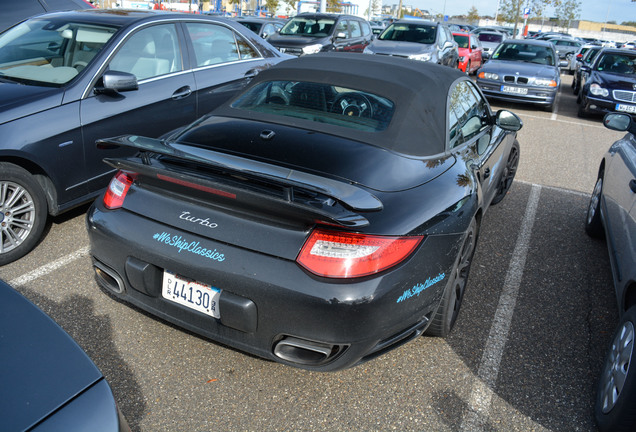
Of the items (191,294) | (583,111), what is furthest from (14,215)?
(583,111)

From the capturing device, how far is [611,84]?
1058 centimetres

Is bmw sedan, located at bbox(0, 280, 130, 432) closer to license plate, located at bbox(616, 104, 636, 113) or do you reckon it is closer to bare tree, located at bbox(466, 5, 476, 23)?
license plate, located at bbox(616, 104, 636, 113)

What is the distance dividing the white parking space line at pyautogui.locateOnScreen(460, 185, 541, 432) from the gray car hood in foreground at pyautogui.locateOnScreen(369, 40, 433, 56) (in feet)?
27.8

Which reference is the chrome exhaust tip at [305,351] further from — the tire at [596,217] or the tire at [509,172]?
the tire at [509,172]

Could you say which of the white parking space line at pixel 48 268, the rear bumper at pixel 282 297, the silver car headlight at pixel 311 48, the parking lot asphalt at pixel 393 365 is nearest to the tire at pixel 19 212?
the parking lot asphalt at pixel 393 365

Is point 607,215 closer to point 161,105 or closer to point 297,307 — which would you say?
point 297,307

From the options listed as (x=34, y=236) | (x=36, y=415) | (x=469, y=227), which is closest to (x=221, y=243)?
(x=36, y=415)

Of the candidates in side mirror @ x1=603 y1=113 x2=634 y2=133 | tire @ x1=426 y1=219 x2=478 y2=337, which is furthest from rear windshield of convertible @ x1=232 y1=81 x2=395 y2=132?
side mirror @ x1=603 y1=113 x2=634 y2=133

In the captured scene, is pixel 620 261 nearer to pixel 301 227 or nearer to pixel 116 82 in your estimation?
pixel 301 227

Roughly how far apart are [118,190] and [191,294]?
0.72 metres

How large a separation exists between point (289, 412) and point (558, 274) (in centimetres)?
256

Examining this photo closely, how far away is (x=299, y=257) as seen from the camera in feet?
6.88

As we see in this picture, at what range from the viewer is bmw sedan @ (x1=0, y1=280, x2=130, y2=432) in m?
1.30

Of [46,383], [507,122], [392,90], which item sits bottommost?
[46,383]
